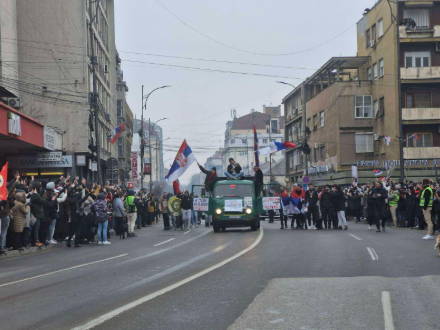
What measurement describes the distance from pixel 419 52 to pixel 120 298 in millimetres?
48804

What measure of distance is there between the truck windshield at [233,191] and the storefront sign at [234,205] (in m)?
0.39

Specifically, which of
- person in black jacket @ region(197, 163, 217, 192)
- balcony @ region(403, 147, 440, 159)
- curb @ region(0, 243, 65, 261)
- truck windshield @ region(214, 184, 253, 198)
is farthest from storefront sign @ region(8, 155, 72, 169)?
balcony @ region(403, 147, 440, 159)

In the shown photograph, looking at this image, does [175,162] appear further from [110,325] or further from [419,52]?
[419,52]

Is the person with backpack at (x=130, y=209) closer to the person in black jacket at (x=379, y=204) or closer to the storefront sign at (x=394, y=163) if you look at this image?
the person in black jacket at (x=379, y=204)

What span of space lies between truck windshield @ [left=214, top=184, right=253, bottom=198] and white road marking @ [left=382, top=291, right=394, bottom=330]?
18537mm

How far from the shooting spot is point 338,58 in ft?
191

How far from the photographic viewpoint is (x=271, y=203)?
2947 centimetres

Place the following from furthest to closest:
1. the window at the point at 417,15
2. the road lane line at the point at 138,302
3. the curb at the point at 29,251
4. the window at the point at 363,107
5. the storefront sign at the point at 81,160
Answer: the window at the point at 363,107 < the window at the point at 417,15 < the storefront sign at the point at 81,160 < the curb at the point at 29,251 < the road lane line at the point at 138,302

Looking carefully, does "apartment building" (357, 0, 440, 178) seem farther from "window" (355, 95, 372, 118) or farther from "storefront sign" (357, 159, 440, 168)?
"window" (355, 95, 372, 118)

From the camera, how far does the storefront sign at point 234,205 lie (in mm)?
27844

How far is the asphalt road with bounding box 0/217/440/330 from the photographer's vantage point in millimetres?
7883

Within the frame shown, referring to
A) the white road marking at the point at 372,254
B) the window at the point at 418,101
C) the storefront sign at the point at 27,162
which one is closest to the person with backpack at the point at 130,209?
the storefront sign at the point at 27,162

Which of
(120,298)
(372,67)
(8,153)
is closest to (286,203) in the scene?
(8,153)

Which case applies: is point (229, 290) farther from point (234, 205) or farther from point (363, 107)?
point (363, 107)
